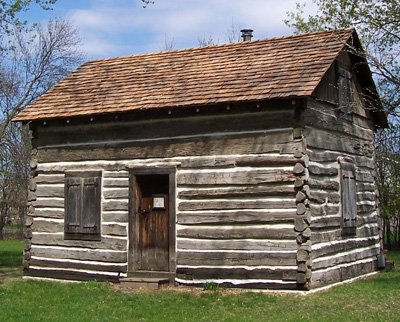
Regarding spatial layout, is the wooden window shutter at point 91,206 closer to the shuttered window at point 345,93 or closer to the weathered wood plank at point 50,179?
the weathered wood plank at point 50,179

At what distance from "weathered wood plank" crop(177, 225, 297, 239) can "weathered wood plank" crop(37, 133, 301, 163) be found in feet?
4.73

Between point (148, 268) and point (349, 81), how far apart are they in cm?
627

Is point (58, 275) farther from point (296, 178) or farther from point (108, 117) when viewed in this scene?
point (296, 178)

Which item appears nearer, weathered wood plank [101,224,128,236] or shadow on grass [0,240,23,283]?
weathered wood plank [101,224,128,236]

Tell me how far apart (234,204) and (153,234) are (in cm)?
200

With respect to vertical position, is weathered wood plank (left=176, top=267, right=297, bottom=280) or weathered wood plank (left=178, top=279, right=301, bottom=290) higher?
weathered wood plank (left=176, top=267, right=297, bottom=280)

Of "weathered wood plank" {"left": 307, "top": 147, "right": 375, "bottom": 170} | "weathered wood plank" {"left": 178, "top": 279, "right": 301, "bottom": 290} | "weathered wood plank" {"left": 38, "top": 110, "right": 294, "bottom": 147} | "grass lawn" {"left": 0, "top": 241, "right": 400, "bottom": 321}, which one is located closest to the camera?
"grass lawn" {"left": 0, "top": 241, "right": 400, "bottom": 321}

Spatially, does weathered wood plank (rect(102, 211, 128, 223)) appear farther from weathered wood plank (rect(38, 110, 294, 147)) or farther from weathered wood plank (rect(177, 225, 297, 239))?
weathered wood plank (rect(38, 110, 294, 147))

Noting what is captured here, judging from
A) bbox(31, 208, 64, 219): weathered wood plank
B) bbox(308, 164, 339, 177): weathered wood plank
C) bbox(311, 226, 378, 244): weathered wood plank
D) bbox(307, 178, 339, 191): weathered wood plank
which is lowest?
bbox(311, 226, 378, 244): weathered wood plank

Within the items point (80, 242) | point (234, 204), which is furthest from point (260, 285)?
point (80, 242)

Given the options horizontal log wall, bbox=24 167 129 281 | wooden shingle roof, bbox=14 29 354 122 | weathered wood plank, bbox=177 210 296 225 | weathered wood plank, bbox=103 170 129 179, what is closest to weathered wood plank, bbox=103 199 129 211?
horizontal log wall, bbox=24 167 129 281

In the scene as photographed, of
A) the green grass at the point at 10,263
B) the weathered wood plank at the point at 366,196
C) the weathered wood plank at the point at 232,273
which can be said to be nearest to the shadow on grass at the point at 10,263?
the green grass at the point at 10,263

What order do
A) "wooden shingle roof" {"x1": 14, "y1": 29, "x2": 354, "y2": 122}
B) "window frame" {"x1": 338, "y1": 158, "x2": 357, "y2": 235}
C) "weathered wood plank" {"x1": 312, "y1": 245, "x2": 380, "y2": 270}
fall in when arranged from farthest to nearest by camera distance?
"window frame" {"x1": 338, "y1": 158, "x2": 357, "y2": 235} → "wooden shingle roof" {"x1": 14, "y1": 29, "x2": 354, "y2": 122} → "weathered wood plank" {"x1": 312, "y1": 245, "x2": 380, "y2": 270}

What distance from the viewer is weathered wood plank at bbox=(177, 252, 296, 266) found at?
1113 centimetres
